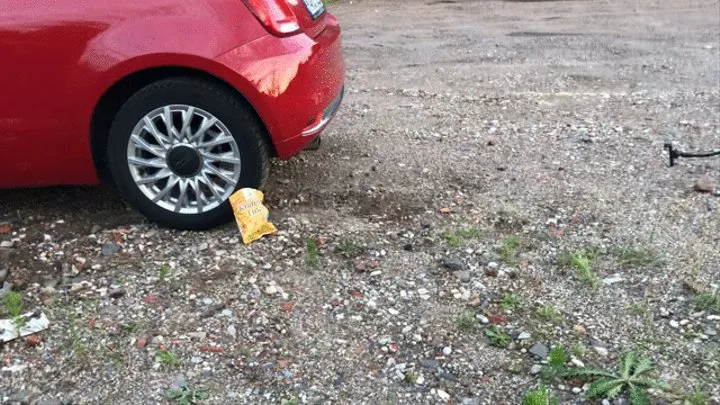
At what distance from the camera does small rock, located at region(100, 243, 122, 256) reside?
4.00 m

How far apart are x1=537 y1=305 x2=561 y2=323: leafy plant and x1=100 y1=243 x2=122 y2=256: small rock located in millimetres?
2206

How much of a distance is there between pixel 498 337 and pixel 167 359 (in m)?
1.42

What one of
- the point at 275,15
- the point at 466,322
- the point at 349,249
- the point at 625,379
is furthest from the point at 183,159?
the point at 625,379

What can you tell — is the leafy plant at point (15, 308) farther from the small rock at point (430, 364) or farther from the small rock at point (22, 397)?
the small rock at point (430, 364)

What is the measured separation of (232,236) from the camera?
13.6 ft

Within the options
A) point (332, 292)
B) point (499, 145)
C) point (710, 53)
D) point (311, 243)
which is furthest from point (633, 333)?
point (710, 53)

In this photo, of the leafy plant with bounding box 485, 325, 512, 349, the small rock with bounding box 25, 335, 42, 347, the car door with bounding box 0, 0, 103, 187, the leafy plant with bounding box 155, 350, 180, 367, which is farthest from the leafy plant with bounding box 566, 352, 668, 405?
the car door with bounding box 0, 0, 103, 187

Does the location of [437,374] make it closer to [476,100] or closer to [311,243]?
[311,243]

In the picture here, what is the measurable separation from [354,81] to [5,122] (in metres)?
3.96

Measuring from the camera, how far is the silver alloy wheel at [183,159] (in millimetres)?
3994

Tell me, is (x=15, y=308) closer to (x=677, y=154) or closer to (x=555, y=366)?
(x=555, y=366)

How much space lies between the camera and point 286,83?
4.00m

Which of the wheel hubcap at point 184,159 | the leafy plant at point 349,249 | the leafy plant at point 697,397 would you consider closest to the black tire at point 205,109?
the wheel hubcap at point 184,159

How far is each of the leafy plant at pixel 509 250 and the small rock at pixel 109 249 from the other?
2028 mm
